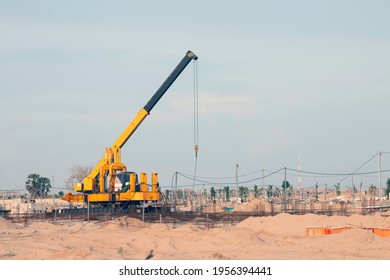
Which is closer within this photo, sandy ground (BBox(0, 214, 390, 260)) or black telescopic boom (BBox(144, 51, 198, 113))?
sandy ground (BBox(0, 214, 390, 260))

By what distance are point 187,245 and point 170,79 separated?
1101 inches

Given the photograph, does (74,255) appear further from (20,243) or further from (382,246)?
(382,246)

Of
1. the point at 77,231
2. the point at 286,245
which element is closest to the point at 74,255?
the point at 286,245

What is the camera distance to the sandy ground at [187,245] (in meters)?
18.6

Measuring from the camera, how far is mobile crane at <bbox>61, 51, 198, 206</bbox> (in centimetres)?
4750

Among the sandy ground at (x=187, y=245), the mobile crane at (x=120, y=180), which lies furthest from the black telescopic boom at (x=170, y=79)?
the sandy ground at (x=187, y=245)

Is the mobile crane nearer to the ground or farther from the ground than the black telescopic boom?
nearer to the ground

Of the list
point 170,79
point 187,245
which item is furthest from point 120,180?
point 187,245

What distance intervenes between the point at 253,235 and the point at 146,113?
26509 mm

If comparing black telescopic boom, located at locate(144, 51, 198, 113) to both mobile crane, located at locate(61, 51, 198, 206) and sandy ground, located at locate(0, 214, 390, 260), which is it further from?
sandy ground, located at locate(0, 214, 390, 260)

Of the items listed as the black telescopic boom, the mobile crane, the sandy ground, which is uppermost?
the black telescopic boom

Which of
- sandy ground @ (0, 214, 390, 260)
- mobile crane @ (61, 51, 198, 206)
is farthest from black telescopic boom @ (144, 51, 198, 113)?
sandy ground @ (0, 214, 390, 260)

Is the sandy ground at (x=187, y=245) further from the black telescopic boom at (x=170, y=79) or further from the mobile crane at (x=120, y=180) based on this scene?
the black telescopic boom at (x=170, y=79)

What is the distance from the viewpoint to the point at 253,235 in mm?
24484
